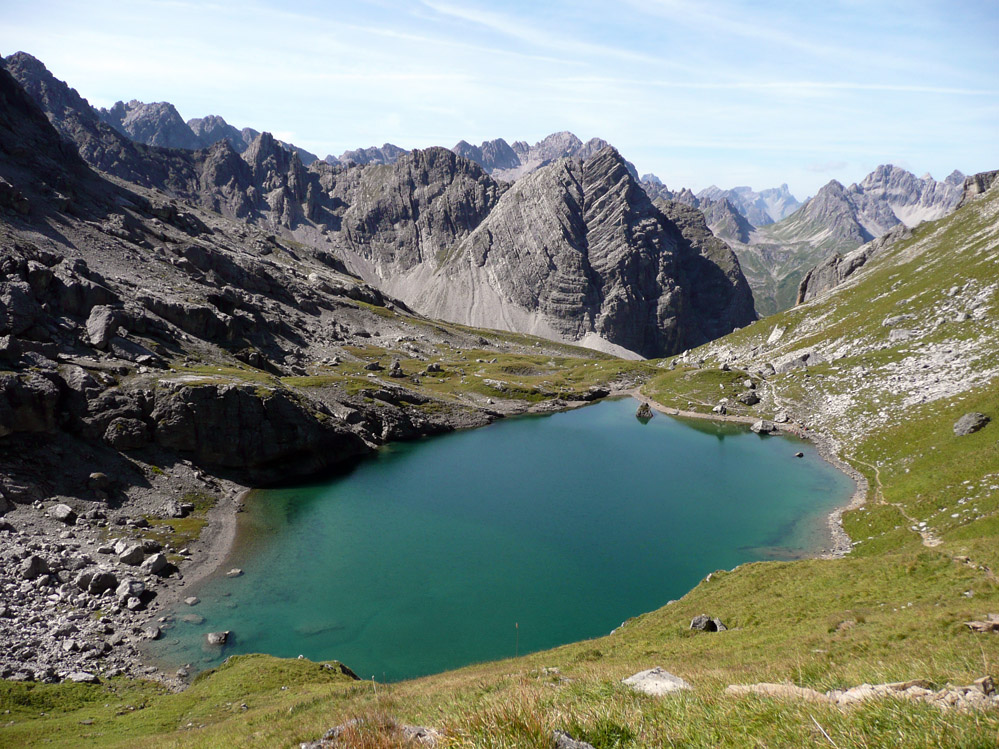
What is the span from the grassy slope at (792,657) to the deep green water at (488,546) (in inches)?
268

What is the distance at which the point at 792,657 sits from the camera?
18.9 metres

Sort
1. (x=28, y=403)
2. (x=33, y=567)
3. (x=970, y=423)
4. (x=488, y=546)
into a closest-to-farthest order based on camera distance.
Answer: (x=33, y=567)
(x=488, y=546)
(x=970, y=423)
(x=28, y=403)

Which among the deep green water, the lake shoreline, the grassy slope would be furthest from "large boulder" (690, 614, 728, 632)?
the lake shoreline

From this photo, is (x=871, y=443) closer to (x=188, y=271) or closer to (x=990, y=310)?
(x=990, y=310)

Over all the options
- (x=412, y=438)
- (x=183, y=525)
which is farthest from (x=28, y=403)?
(x=412, y=438)

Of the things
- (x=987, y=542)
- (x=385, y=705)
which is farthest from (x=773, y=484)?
(x=385, y=705)

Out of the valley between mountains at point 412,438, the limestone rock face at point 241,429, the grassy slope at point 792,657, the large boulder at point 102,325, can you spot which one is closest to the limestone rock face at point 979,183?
the valley between mountains at point 412,438

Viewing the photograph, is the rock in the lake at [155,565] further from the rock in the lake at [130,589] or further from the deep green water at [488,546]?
the deep green water at [488,546]

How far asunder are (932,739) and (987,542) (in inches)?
1397

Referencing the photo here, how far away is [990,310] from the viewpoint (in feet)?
282

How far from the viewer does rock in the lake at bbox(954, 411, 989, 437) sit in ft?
193

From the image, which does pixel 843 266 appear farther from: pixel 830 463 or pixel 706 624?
pixel 706 624

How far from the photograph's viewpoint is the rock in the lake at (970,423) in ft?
193

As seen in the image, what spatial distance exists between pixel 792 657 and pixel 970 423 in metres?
57.9
